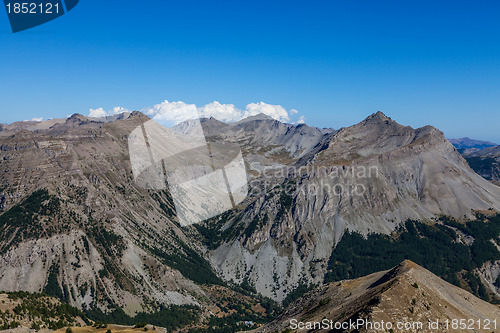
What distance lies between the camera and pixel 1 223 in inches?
7579

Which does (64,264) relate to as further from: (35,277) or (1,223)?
(1,223)

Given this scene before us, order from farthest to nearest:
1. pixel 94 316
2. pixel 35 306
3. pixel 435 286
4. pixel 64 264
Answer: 1. pixel 64 264
2. pixel 94 316
3. pixel 35 306
4. pixel 435 286

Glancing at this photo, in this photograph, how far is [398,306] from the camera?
56.1 m

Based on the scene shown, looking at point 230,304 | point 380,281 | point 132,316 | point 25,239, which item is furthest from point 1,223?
point 380,281

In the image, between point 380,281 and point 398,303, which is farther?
point 380,281

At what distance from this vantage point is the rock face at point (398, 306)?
54.3m

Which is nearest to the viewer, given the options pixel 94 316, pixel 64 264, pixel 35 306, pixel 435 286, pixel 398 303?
pixel 398 303

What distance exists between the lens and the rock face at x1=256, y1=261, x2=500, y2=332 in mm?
54344

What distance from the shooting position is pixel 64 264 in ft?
604

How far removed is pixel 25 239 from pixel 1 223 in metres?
22.7

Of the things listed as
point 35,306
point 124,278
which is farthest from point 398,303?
point 124,278

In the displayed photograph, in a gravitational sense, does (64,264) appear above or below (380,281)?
below

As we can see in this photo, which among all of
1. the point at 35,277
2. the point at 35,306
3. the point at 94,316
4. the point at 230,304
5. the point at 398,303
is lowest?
the point at 230,304

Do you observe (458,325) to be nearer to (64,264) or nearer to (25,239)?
(64,264)
